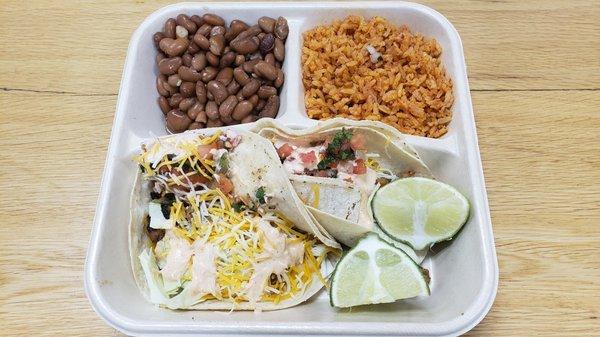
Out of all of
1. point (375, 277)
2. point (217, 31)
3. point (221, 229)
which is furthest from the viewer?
point (217, 31)

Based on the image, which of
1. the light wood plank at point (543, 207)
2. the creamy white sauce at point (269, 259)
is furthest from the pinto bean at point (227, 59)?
the light wood plank at point (543, 207)

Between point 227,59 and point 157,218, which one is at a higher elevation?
point 227,59


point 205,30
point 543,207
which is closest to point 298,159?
point 205,30

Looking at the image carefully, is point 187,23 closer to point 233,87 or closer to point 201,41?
point 201,41

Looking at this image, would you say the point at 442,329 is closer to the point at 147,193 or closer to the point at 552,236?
the point at 552,236

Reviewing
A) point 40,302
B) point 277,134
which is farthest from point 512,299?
point 40,302

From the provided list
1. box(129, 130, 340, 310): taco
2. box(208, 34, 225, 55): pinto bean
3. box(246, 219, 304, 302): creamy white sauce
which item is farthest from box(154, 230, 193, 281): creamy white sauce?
box(208, 34, 225, 55): pinto bean
